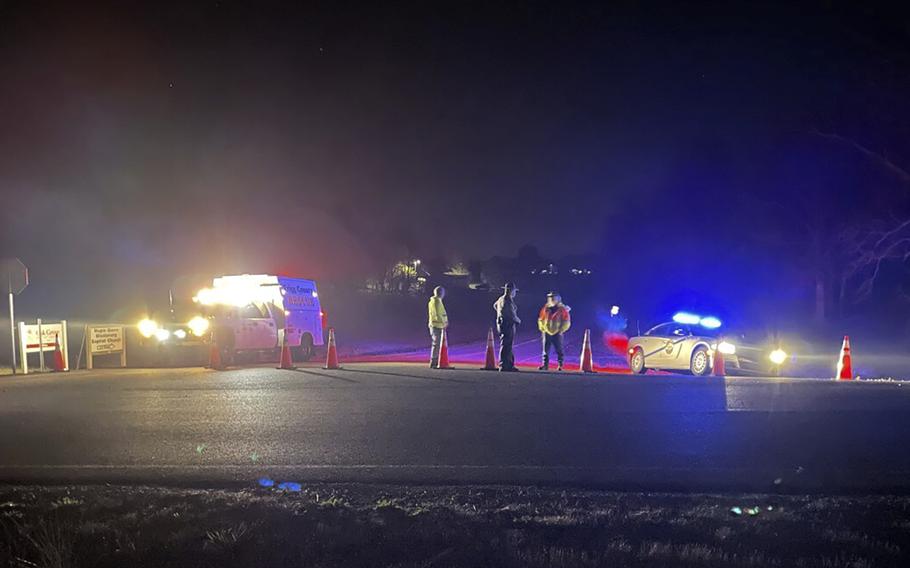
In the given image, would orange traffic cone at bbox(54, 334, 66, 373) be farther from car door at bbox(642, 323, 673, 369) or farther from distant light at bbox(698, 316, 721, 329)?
distant light at bbox(698, 316, 721, 329)

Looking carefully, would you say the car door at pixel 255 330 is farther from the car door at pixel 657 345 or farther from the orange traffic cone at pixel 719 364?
the orange traffic cone at pixel 719 364

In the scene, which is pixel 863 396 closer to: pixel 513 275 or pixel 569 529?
pixel 569 529

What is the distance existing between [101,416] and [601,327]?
4693cm

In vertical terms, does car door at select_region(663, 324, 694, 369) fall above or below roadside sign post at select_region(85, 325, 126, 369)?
below

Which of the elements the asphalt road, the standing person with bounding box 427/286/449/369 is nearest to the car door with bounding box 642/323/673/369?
the asphalt road

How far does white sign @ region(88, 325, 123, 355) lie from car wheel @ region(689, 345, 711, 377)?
14.3m

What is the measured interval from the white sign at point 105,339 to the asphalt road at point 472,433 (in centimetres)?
626

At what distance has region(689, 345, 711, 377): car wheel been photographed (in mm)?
18344

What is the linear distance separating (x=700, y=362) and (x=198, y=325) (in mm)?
12393

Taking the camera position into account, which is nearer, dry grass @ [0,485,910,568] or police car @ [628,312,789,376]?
dry grass @ [0,485,910,568]

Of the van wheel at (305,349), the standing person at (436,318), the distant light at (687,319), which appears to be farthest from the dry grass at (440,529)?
the van wheel at (305,349)

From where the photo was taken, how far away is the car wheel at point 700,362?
60.2 ft

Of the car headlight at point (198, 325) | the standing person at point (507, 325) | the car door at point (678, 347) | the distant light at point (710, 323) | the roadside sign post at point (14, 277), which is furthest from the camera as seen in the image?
the car headlight at point (198, 325)

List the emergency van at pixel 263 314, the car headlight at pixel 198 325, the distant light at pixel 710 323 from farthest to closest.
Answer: the car headlight at pixel 198 325 → the emergency van at pixel 263 314 → the distant light at pixel 710 323
